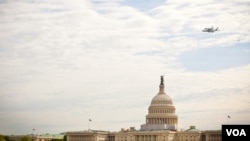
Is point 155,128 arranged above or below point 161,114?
below

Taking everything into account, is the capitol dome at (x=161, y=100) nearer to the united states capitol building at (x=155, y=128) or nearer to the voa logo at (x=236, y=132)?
the united states capitol building at (x=155, y=128)

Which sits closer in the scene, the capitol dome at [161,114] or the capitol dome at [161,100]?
the capitol dome at [161,114]

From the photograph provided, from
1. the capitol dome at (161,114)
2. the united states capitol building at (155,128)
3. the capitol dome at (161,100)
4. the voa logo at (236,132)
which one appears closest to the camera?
the voa logo at (236,132)

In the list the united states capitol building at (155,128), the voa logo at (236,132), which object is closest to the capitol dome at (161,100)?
the united states capitol building at (155,128)


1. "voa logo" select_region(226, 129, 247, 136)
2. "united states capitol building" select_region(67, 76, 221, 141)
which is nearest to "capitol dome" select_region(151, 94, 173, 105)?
"united states capitol building" select_region(67, 76, 221, 141)

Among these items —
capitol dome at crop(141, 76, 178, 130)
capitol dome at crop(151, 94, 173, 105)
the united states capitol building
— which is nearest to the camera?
the united states capitol building

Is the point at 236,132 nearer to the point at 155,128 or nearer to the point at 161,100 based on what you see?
the point at 161,100

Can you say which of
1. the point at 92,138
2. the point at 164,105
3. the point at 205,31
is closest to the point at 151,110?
the point at 164,105

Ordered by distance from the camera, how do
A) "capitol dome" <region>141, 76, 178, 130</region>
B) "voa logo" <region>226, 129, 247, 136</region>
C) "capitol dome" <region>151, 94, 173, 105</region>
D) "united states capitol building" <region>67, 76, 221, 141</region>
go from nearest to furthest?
1. "voa logo" <region>226, 129, 247, 136</region>
2. "united states capitol building" <region>67, 76, 221, 141</region>
3. "capitol dome" <region>141, 76, 178, 130</region>
4. "capitol dome" <region>151, 94, 173, 105</region>

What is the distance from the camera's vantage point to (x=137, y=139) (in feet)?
365

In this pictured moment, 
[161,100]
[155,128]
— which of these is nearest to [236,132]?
[161,100]

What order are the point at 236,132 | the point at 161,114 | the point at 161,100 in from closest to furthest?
the point at 236,132, the point at 161,100, the point at 161,114

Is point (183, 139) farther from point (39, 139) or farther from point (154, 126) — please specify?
point (39, 139)

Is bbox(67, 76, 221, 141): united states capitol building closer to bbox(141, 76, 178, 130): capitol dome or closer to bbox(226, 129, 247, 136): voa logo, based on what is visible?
bbox(141, 76, 178, 130): capitol dome
